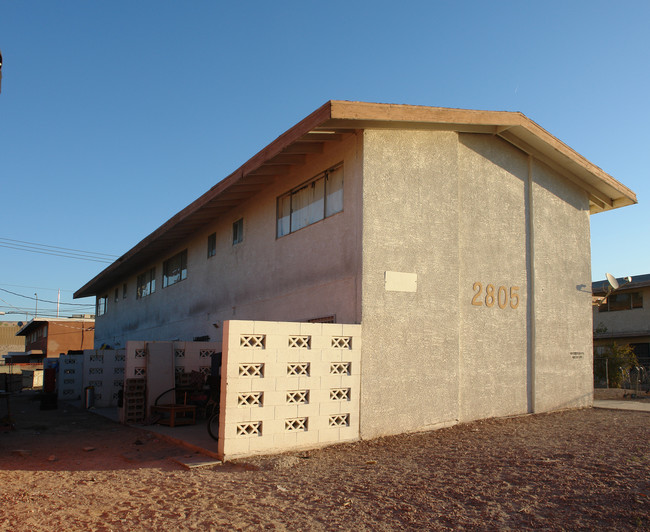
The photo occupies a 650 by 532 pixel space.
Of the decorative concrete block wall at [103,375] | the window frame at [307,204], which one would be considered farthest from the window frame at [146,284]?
the window frame at [307,204]

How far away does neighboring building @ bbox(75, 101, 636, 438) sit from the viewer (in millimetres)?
10227

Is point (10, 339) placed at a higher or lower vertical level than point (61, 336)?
lower

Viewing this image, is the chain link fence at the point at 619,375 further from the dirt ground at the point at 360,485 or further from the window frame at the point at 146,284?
the window frame at the point at 146,284

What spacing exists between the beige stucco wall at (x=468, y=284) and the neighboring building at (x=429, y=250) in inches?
1.3

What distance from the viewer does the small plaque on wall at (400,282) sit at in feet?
33.7

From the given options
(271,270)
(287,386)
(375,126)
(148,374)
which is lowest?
(148,374)

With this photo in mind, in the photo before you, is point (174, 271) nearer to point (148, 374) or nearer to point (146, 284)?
point (146, 284)

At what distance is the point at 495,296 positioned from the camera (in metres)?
12.0

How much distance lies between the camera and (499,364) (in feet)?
39.0

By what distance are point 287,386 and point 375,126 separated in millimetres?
4774

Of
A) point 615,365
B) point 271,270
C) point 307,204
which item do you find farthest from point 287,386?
point 615,365

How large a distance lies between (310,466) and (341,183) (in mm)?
5341

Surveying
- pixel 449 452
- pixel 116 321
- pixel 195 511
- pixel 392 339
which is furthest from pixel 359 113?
pixel 116 321

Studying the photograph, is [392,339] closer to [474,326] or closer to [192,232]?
[474,326]
